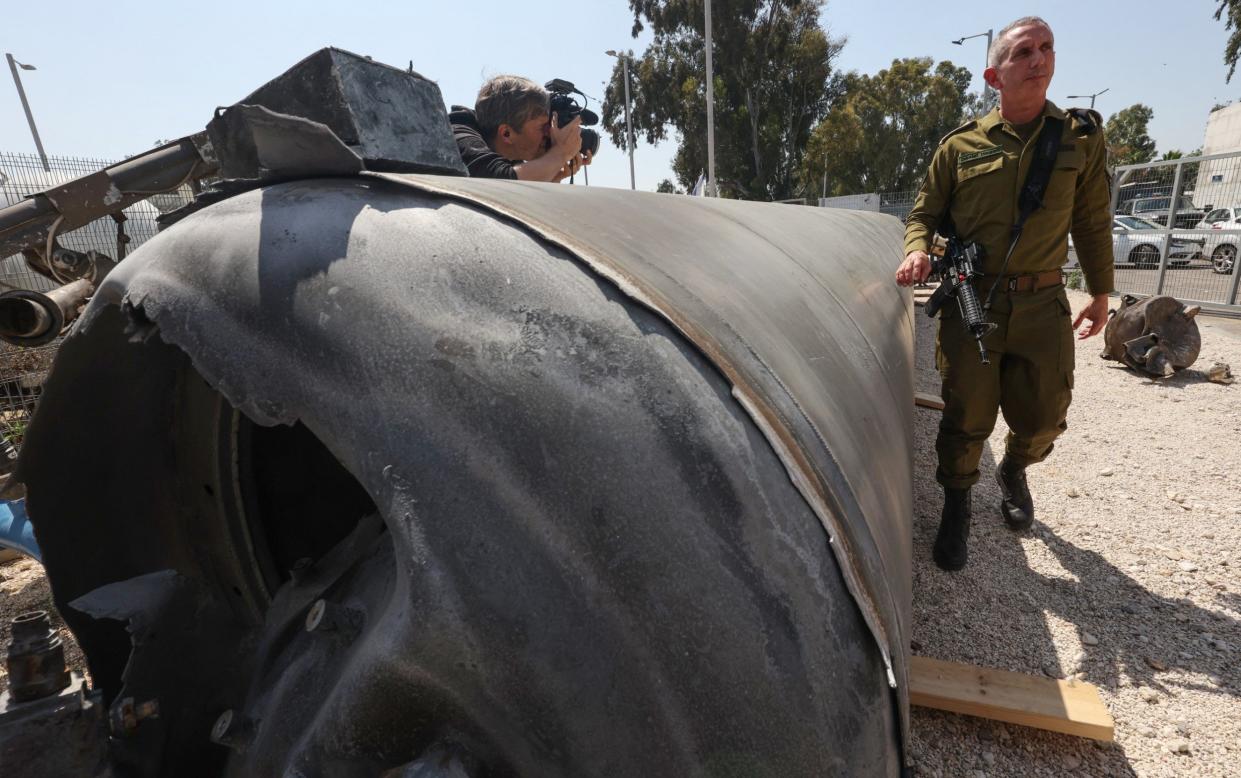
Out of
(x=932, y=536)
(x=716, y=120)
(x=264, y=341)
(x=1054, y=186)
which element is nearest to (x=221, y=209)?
(x=264, y=341)

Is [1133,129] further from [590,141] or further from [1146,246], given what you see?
[590,141]

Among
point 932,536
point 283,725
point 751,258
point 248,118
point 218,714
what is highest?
point 248,118

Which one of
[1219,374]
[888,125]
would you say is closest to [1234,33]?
[888,125]

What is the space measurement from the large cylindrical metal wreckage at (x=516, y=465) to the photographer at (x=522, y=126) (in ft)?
5.13

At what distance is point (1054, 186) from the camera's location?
2453 millimetres

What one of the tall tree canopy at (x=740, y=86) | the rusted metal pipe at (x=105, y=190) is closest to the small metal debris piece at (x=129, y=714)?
the rusted metal pipe at (x=105, y=190)

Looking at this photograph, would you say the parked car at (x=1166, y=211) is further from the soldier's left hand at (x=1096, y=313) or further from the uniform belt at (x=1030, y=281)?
the uniform belt at (x=1030, y=281)

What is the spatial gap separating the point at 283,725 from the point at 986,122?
3.00 metres

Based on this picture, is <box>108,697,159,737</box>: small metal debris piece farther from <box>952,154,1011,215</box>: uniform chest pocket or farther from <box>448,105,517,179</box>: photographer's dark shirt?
<box>952,154,1011,215</box>: uniform chest pocket

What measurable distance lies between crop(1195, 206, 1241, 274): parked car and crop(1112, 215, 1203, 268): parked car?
0.69 ft

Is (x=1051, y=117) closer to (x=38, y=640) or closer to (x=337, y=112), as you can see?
(x=337, y=112)

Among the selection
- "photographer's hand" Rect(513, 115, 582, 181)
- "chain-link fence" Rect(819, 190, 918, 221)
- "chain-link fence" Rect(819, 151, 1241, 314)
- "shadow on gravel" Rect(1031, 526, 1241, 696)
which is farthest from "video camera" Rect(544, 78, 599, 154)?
"chain-link fence" Rect(819, 190, 918, 221)

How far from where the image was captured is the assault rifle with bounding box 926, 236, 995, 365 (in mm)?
2449

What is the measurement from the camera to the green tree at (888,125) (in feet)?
94.4
